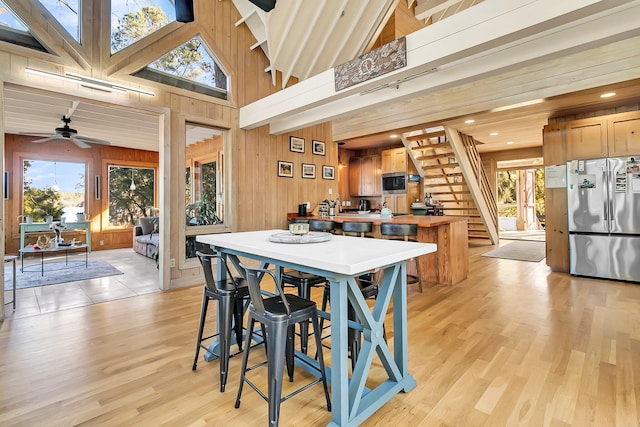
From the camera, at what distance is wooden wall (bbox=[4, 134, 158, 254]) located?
6742 mm

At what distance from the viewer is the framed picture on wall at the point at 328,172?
20.5 ft

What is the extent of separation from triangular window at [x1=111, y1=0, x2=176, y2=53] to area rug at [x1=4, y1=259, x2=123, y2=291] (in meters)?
3.53

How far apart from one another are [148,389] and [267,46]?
4905mm

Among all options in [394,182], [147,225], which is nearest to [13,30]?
[147,225]

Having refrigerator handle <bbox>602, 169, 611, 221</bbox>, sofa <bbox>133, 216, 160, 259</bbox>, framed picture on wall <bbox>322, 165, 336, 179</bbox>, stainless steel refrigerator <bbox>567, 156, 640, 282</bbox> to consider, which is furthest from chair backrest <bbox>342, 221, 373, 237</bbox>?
sofa <bbox>133, 216, 160, 259</bbox>

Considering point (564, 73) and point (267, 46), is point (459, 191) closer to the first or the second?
point (564, 73)

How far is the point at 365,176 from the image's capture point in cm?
881

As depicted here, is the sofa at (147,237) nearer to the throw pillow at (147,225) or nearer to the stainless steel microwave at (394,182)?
the throw pillow at (147,225)

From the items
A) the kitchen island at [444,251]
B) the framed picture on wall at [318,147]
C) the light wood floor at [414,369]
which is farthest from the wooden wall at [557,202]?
Result: the framed picture on wall at [318,147]

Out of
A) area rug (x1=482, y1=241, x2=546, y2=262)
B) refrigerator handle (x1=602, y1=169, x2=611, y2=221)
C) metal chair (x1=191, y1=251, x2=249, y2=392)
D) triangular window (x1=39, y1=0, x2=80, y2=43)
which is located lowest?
area rug (x1=482, y1=241, x2=546, y2=262)

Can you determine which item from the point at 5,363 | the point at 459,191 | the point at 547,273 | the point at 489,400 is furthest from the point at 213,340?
the point at 459,191

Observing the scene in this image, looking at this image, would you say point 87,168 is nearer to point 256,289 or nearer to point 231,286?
point 231,286

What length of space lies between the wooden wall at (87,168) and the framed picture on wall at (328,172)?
18.3 feet

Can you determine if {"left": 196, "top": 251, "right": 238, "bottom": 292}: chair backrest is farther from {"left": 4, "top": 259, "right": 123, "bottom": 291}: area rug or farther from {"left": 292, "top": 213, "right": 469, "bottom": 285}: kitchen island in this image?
{"left": 4, "top": 259, "right": 123, "bottom": 291}: area rug
